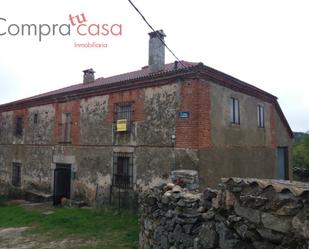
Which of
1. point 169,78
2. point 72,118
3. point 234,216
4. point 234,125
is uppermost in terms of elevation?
point 169,78

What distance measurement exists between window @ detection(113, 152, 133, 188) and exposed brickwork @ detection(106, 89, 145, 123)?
1.50m

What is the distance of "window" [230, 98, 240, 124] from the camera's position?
11.7 meters

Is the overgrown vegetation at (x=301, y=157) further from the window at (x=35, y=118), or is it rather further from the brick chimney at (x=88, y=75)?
the window at (x=35, y=118)

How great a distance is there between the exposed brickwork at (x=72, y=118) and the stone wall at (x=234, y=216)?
836cm

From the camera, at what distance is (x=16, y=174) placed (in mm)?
17953

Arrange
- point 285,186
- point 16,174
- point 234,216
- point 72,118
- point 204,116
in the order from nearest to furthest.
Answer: point 285,186
point 234,216
point 204,116
point 72,118
point 16,174

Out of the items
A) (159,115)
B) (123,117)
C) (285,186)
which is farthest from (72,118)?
(285,186)

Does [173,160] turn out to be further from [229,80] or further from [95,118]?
[95,118]

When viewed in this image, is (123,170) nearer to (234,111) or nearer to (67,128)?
(67,128)

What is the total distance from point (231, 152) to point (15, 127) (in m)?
13.1

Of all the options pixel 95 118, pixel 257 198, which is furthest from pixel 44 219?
pixel 257 198

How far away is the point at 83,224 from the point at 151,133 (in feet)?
12.5

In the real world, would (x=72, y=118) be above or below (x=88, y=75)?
below

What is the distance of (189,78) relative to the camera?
10125 mm
